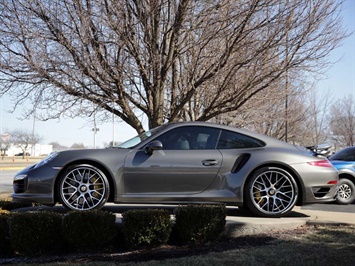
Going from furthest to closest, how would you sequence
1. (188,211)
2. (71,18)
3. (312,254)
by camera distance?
(71,18)
(188,211)
(312,254)

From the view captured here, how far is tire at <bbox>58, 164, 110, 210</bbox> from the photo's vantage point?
5.70 metres

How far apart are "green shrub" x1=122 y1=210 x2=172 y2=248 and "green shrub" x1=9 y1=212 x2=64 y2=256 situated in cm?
85

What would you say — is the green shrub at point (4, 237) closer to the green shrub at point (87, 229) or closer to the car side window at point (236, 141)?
the green shrub at point (87, 229)

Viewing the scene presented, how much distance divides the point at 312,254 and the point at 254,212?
4.42ft

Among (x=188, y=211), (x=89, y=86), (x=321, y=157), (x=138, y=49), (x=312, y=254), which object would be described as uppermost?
(x=138, y=49)

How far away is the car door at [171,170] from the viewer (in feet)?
18.8

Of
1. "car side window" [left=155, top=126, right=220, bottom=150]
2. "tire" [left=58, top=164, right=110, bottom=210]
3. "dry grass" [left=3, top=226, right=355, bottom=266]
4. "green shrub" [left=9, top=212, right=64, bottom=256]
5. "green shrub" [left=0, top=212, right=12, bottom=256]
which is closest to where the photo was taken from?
"dry grass" [left=3, top=226, right=355, bottom=266]

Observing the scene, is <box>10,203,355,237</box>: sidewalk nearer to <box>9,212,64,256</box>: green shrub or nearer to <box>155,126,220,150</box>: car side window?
<box>9,212,64,256</box>: green shrub

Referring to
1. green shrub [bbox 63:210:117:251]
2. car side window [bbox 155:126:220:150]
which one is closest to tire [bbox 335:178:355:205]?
car side window [bbox 155:126:220:150]

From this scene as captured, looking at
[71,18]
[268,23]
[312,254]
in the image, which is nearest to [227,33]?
[268,23]

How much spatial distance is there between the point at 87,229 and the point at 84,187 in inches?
33.9

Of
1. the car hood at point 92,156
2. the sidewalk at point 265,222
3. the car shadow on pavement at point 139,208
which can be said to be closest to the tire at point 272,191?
the sidewalk at point 265,222

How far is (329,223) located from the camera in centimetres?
605

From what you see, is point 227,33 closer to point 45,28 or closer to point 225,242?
point 45,28
